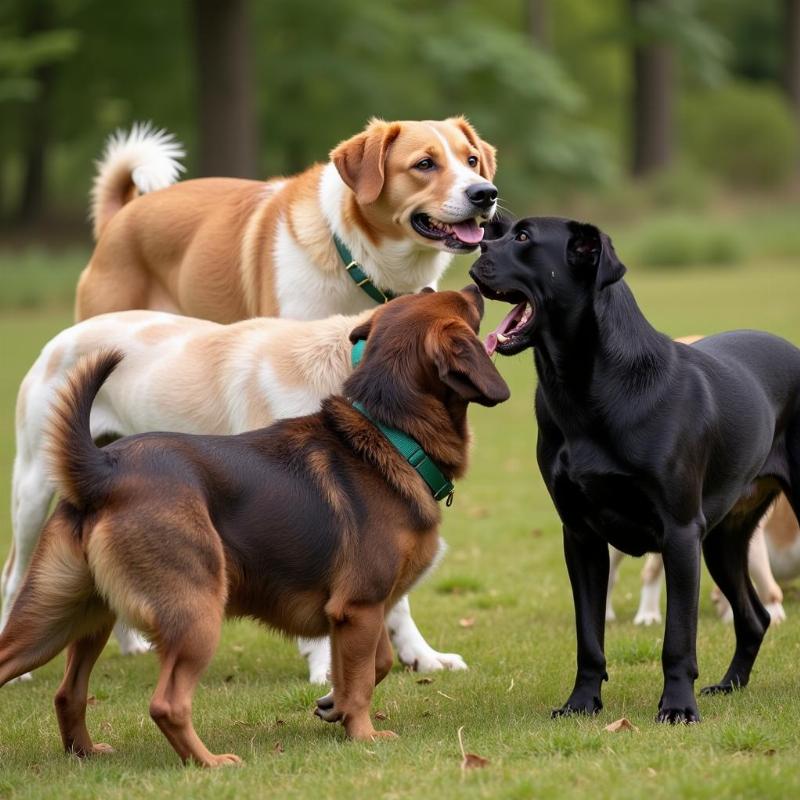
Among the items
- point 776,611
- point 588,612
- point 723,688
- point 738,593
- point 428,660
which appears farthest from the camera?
point 776,611

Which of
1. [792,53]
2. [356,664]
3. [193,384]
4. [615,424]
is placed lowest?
[356,664]

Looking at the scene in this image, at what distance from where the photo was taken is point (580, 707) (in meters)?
5.85

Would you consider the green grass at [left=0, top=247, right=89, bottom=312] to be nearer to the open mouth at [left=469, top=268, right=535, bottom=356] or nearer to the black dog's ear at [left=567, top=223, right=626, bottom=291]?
the open mouth at [left=469, top=268, right=535, bottom=356]

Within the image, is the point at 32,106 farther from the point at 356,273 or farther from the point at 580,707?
the point at 580,707

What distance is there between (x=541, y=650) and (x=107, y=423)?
8.43 ft

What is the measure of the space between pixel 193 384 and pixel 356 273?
1157mm

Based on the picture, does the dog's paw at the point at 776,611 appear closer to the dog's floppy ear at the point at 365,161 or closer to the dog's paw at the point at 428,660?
the dog's paw at the point at 428,660

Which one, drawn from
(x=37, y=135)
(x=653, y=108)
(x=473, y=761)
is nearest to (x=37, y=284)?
(x=37, y=135)

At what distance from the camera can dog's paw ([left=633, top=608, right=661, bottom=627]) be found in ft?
26.5

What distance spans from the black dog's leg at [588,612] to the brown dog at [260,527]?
0.67 metres

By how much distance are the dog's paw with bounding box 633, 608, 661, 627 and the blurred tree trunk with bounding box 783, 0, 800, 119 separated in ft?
141

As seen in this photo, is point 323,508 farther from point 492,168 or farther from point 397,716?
point 492,168

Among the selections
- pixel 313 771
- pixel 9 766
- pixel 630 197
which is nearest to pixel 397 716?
pixel 313 771

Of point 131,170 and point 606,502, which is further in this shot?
point 131,170
